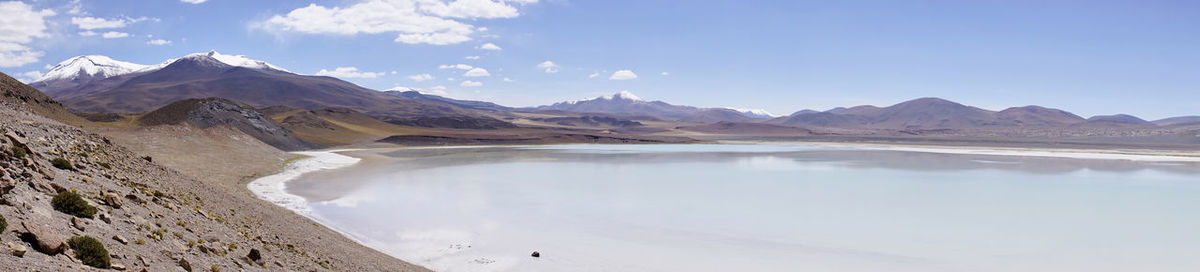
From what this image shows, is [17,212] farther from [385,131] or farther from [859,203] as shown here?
[385,131]

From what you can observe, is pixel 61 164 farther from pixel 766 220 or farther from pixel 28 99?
pixel 28 99

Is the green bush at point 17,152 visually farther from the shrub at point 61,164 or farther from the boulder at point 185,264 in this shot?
the boulder at point 185,264

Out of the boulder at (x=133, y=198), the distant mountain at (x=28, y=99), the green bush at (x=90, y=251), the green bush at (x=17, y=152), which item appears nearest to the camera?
the green bush at (x=90, y=251)

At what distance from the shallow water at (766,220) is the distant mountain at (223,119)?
22.0 meters

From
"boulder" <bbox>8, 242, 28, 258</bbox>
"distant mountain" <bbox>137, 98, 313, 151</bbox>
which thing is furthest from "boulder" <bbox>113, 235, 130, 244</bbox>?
"distant mountain" <bbox>137, 98, 313, 151</bbox>

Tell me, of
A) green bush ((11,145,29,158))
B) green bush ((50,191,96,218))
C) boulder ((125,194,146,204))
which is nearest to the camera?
green bush ((50,191,96,218))

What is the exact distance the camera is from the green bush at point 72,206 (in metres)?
9.11

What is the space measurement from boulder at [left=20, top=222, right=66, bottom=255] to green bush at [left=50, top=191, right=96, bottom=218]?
5.12 ft

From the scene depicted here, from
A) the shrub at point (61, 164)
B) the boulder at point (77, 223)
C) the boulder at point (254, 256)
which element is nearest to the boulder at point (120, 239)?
the boulder at point (77, 223)

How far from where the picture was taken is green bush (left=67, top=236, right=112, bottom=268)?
7398 mm

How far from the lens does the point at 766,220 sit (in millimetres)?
19969

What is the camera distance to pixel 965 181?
33.3 m

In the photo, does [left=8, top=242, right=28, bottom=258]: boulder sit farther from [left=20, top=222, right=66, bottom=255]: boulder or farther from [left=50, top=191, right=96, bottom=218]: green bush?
[left=50, top=191, right=96, bottom=218]: green bush

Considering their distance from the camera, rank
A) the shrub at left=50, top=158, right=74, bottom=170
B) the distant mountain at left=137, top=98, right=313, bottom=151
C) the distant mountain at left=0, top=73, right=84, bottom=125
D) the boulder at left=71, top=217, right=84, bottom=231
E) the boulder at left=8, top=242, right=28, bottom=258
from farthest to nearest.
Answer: the distant mountain at left=137, top=98, right=313, bottom=151
the distant mountain at left=0, top=73, right=84, bottom=125
the shrub at left=50, top=158, right=74, bottom=170
the boulder at left=71, top=217, right=84, bottom=231
the boulder at left=8, top=242, right=28, bottom=258
